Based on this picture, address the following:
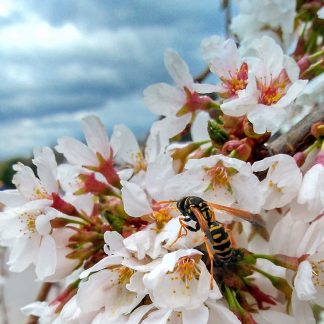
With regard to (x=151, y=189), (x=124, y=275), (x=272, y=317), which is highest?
(x=151, y=189)

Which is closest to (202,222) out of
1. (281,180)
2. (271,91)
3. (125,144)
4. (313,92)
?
(281,180)

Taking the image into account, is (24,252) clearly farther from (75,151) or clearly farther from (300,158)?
(300,158)

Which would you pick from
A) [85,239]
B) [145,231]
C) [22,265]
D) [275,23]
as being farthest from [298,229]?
[275,23]

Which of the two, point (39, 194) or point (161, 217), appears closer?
point (161, 217)

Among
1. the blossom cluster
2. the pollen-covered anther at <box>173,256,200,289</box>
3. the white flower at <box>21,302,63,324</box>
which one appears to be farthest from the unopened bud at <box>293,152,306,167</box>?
the white flower at <box>21,302,63,324</box>

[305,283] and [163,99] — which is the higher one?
[163,99]

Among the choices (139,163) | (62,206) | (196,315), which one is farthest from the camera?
(139,163)

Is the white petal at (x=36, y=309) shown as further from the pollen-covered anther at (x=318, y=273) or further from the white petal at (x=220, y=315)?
the pollen-covered anther at (x=318, y=273)
